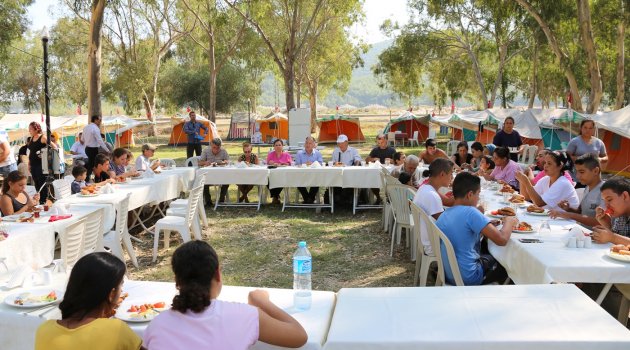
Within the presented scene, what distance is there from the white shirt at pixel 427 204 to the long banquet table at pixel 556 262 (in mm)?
637

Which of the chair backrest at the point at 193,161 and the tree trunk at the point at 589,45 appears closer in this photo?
the chair backrest at the point at 193,161

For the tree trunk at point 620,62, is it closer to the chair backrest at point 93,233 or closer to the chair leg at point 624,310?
the chair leg at point 624,310

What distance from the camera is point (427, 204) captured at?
219 inches

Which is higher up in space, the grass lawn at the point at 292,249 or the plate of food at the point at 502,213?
the plate of food at the point at 502,213

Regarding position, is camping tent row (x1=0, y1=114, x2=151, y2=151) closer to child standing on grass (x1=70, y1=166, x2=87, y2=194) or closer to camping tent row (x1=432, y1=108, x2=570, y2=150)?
child standing on grass (x1=70, y1=166, x2=87, y2=194)

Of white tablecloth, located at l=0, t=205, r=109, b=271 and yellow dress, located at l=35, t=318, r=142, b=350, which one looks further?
white tablecloth, located at l=0, t=205, r=109, b=271

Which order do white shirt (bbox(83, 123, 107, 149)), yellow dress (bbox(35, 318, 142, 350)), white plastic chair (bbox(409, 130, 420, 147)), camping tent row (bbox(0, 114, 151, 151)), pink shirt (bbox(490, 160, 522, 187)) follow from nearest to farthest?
yellow dress (bbox(35, 318, 142, 350)) → pink shirt (bbox(490, 160, 522, 187)) → white shirt (bbox(83, 123, 107, 149)) → camping tent row (bbox(0, 114, 151, 151)) → white plastic chair (bbox(409, 130, 420, 147))

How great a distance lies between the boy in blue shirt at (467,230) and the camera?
172 inches

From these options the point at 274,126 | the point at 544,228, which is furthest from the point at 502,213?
the point at 274,126

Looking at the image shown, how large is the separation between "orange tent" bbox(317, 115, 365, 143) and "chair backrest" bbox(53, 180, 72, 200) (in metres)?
21.8

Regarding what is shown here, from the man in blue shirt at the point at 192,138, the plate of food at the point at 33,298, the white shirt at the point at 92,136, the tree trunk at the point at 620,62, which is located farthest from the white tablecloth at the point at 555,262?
the tree trunk at the point at 620,62

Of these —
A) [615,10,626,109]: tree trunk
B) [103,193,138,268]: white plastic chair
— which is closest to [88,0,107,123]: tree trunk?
[103,193,138,268]: white plastic chair

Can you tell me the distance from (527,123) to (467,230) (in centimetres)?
1605

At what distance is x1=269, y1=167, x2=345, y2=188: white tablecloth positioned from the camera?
10.1 m
